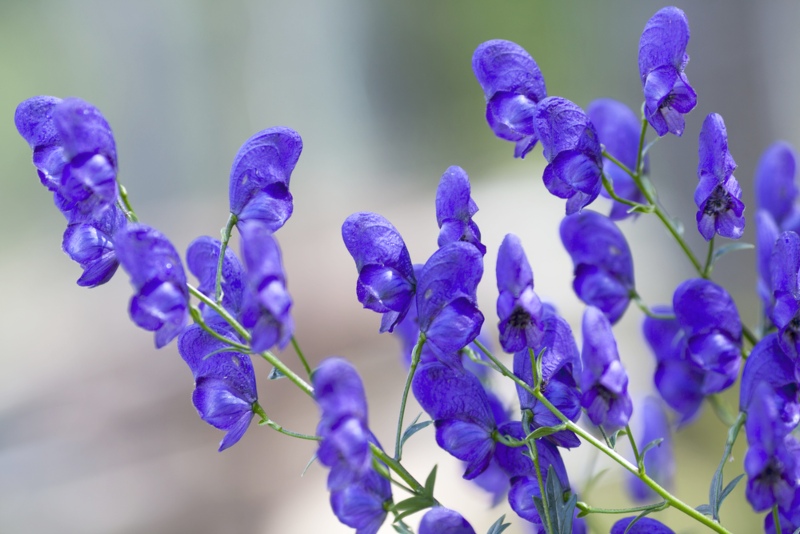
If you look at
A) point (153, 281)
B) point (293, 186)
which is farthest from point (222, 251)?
point (293, 186)

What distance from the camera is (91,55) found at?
259 centimetres

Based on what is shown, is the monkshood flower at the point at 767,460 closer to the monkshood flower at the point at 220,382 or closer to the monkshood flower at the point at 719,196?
the monkshood flower at the point at 719,196

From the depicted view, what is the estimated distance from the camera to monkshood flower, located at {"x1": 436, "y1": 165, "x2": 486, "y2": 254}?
1.26 feet

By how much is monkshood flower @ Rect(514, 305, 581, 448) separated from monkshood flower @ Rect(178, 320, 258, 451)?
120mm

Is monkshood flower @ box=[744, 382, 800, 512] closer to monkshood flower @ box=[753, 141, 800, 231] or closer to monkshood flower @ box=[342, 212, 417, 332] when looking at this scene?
monkshood flower @ box=[342, 212, 417, 332]

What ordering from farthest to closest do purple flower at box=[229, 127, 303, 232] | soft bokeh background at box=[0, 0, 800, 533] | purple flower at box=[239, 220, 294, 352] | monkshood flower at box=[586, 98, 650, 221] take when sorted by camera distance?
soft bokeh background at box=[0, 0, 800, 533]
monkshood flower at box=[586, 98, 650, 221]
purple flower at box=[229, 127, 303, 232]
purple flower at box=[239, 220, 294, 352]

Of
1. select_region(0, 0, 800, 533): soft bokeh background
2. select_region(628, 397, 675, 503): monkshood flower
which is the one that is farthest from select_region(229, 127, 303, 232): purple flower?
select_region(0, 0, 800, 533): soft bokeh background

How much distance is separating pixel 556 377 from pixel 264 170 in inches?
6.4

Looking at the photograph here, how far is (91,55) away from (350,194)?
2.96ft

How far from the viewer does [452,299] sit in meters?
0.36

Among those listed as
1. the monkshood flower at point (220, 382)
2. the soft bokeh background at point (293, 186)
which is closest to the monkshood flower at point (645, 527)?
the monkshood flower at point (220, 382)

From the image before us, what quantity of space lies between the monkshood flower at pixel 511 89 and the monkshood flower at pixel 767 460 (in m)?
0.17

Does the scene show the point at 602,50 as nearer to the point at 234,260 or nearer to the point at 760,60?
the point at 760,60

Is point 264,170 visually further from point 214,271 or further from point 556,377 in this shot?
point 556,377
